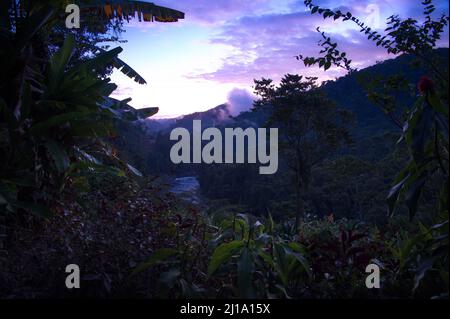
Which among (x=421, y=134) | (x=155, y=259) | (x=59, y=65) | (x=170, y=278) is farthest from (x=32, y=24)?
(x=421, y=134)

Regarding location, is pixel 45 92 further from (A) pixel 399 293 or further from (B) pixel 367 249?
(A) pixel 399 293

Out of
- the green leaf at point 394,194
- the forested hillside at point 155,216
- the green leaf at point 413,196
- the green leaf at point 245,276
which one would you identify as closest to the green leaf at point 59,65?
the forested hillside at point 155,216

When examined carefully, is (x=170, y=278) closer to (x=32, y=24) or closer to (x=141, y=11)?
(x=32, y=24)

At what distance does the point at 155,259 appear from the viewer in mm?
2523

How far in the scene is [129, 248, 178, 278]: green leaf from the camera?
247 cm

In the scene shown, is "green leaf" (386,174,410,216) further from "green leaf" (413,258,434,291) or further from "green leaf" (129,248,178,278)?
"green leaf" (129,248,178,278)

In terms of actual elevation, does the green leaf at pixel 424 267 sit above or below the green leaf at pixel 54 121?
below

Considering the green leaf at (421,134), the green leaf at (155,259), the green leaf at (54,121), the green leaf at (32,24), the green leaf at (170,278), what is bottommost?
the green leaf at (170,278)

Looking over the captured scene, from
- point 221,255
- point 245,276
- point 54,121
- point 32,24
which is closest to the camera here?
point 245,276

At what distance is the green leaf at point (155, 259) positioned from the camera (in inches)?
97.2

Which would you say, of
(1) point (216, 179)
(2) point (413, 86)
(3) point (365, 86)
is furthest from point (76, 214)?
(1) point (216, 179)

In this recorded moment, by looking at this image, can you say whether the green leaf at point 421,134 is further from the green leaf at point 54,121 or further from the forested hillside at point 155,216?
the green leaf at point 54,121

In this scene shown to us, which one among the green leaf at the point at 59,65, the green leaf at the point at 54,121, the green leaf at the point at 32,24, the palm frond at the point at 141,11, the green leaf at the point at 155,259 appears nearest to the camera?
the green leaf at the point at 155,259
